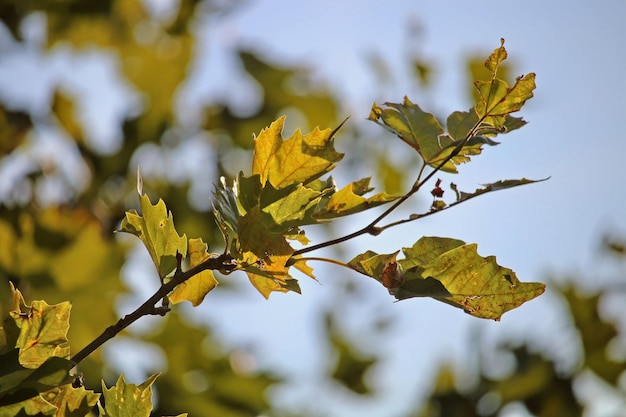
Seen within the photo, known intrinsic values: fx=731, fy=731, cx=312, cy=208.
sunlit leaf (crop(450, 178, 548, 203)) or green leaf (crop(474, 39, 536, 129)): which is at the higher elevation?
green leaf (crop(474, 39, 536, 129))

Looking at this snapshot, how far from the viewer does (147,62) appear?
6.20ft

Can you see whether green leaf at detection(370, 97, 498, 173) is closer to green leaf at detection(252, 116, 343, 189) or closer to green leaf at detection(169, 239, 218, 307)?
green leaf at detection(252, 116, 343, 189)

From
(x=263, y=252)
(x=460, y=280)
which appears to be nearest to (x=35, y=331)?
(x=263, y=252)

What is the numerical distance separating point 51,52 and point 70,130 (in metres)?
0.37

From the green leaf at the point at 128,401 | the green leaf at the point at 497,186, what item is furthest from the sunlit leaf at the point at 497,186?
the green leaf at the point at 128,401

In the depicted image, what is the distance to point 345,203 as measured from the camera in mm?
501

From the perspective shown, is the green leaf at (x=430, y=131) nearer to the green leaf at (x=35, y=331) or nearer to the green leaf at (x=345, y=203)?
the green leaf at (x=345, y=203)

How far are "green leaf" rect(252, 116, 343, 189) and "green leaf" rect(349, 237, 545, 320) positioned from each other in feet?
0.24

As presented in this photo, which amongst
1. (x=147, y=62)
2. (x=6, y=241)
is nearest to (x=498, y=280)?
(x=6, y=241)

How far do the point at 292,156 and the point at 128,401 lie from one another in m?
0.20

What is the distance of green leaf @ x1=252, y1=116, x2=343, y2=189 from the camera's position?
19.1 inches

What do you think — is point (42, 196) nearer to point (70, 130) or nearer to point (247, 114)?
point (70, 130)

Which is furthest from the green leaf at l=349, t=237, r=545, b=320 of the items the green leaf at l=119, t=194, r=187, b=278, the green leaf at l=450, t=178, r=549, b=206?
the green leaf at l=119, t=194, r=187, b=278

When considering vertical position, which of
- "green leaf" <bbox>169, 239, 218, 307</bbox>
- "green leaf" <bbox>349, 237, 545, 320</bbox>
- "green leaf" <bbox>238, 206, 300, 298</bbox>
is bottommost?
"green leaf" <bbox>349, 237, 545, 320</bbox>
